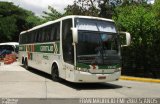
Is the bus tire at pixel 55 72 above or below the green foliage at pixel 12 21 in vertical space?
below

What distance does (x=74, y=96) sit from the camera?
561 inches

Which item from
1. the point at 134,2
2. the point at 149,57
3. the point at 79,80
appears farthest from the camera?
the point at 134,2

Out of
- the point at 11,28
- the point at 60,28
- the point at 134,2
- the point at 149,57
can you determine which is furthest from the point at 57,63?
the point at 11,28

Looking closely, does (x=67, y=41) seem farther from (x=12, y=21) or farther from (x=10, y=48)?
(x=12, y=21)

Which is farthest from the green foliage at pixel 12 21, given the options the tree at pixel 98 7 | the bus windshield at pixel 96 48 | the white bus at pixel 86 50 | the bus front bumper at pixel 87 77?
the bus front bumper at pixel 87 77

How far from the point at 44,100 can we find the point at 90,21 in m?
5.11

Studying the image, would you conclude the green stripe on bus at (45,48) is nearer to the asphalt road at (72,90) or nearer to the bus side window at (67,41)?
the bus side window at (67,41)

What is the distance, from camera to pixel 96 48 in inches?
641

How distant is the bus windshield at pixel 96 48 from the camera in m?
16.0

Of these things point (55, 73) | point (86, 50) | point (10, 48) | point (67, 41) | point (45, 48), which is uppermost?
point (67, 41)

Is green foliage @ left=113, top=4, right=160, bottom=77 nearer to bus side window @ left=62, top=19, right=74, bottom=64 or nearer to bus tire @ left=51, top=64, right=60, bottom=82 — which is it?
bus tire @ left=51, top=64, right=60, bottom=82

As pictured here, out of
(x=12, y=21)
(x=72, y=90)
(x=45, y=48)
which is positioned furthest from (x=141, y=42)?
(x=12, y=21)

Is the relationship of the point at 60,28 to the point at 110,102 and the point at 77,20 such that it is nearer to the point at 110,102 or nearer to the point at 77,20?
the point at 77,20

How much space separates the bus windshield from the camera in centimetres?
1605
